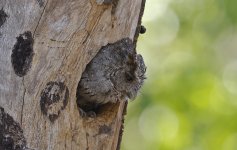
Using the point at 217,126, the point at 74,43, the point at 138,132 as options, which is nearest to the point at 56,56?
the point at 74,43

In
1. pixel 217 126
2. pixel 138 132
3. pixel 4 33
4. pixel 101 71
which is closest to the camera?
pixel 4 33

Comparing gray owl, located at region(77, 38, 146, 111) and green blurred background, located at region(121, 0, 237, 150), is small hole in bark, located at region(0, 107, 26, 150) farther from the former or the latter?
green blurred background, located at region(121, 0, 237, 150)

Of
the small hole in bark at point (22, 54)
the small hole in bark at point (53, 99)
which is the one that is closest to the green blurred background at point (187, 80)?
the small hole in bark at point (53, 99)

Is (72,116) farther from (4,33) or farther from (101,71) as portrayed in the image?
(4,33)

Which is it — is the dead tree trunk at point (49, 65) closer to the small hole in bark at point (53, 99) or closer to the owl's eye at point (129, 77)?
the small hole in bark at point (53, 99)

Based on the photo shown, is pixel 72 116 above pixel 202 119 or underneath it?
underneath

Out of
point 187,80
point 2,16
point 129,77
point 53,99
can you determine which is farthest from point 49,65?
point 187,80

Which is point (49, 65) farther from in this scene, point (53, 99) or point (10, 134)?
point (10, 134)

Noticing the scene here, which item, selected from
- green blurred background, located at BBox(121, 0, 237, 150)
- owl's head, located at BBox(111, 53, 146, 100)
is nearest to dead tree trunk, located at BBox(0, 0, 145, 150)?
owl's head, located at BBox(111, 53, 146, 100)
